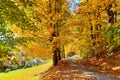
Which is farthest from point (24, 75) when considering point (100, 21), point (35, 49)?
point (100, 21)

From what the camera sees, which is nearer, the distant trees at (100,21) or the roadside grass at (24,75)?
the roadside grass at (24,75)

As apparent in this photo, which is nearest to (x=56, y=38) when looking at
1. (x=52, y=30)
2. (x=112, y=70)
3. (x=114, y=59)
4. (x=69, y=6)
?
(x=52, y=30)

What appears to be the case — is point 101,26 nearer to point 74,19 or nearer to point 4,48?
point 74,19

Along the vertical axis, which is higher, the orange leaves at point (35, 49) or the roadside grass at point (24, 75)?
the orange leaves at point (35, 49)

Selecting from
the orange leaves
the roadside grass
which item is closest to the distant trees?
the roadside grass

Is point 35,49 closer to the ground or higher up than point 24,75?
higher up

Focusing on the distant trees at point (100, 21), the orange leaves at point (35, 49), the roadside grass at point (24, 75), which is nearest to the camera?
the orange leaves at point (35, 49)

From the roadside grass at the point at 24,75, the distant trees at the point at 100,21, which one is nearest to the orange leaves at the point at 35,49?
the roadside grass at the point at 24,75

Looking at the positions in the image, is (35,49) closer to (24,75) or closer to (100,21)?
(24,75)

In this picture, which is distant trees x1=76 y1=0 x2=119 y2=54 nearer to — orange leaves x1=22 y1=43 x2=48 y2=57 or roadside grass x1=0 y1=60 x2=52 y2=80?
roadside grass x1=0 y1=60 x2=52 y2=80

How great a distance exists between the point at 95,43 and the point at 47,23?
9.46 meters

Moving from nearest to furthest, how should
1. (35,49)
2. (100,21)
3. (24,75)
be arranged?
(35,49) < (24,75) < (100,21)

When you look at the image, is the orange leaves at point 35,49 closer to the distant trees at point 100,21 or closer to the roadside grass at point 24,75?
the roadside grass at point 24,75

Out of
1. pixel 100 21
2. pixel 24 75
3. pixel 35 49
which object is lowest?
pixel 24 75
